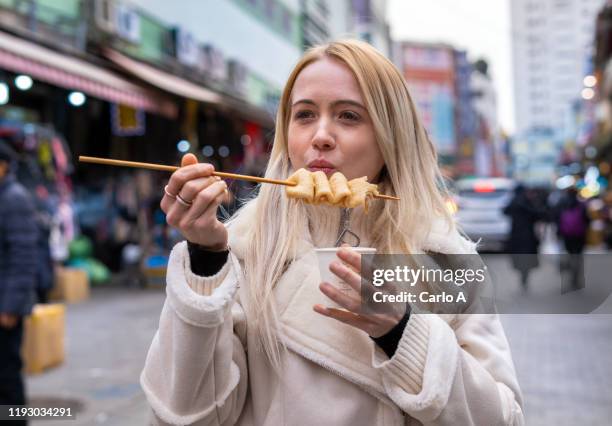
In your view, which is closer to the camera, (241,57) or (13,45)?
(13,45)

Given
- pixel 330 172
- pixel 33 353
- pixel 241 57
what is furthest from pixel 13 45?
pixel 241 57

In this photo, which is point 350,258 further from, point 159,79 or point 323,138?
point 159,79

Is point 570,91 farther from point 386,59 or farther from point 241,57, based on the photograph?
point 386,59

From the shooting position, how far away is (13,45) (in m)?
7.51

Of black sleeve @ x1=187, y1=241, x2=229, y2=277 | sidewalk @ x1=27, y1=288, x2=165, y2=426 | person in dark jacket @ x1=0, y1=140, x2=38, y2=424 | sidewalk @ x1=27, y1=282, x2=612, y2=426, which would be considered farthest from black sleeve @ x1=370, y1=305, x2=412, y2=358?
person in dark jacket @ x1=0, y1=140, x2=38, y2=424

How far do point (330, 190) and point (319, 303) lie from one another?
0.86 feet

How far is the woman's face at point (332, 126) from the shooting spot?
1.62 m

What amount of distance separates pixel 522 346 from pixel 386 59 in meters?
6.16

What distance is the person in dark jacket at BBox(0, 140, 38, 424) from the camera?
13.9ft

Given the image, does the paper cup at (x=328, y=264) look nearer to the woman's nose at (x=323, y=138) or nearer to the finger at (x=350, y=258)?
the finger at (x=350, y=258)

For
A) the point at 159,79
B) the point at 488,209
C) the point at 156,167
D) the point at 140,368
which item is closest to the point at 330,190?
the point at 156,167

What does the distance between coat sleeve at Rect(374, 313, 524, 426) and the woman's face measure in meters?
0.42

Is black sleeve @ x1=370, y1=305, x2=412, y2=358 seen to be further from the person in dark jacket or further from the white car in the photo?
the white car

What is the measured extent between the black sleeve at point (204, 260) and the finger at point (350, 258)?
0.91 feet
